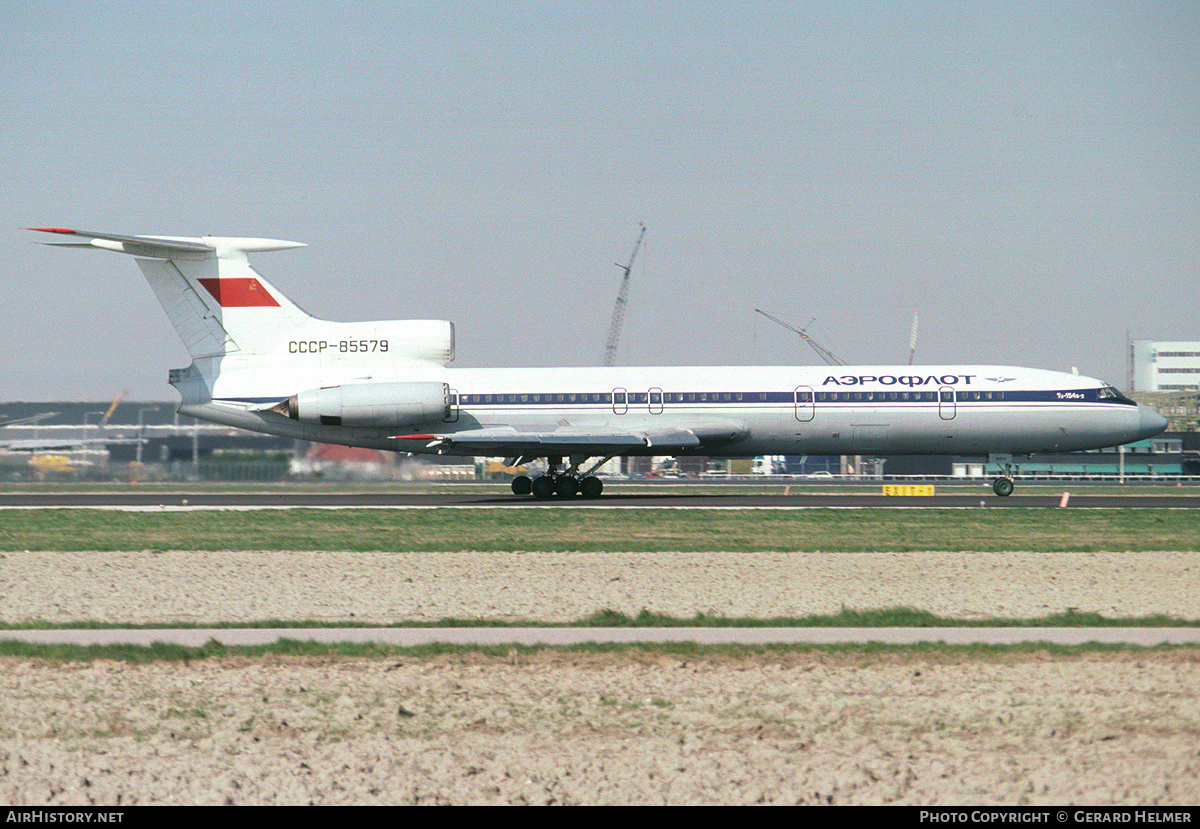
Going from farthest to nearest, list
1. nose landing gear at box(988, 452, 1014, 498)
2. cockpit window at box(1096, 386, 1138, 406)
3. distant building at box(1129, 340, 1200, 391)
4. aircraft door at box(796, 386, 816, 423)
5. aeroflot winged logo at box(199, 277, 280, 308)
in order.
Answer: distant building at box(1129, 340, 1200, 391) → nose landing gear at box(988, 452, 1014, 498) → cockpit window at box(1096, 386, 1138, 406) → aeroflot winged logo at box(199, 277, 280, 308) → aircraft door at box(796, 386, 816, 423)

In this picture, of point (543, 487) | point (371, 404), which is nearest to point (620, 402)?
point (543, 487)

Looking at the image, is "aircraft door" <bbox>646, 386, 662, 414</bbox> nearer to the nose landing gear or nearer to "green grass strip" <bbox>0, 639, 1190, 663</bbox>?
the nose landing gear

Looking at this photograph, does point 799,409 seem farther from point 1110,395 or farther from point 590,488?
point 1110,395

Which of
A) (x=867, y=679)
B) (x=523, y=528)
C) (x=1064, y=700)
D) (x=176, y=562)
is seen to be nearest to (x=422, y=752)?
(x=867, y=679)

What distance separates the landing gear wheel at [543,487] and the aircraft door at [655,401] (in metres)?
4.32

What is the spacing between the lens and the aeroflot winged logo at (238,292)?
38.6m

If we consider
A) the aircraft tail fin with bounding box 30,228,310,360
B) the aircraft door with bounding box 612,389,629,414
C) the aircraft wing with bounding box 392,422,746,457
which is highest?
the aircraft tail fin with bounding box 30,228,310,360

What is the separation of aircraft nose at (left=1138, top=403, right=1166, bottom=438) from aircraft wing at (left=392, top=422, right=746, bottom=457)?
13.9 meters

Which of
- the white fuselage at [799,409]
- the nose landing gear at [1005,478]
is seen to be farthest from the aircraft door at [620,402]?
the nose landing gear at [1005,478]

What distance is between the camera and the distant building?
178 metres

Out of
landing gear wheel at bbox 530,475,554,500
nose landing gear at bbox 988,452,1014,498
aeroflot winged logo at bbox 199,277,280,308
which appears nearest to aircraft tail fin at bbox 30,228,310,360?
aeroflot winged logo at bbox 199,277,280,308

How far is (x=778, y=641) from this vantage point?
A: 1258 cm

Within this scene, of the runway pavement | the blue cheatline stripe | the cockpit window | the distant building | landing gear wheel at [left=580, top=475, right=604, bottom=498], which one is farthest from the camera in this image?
the distant building
